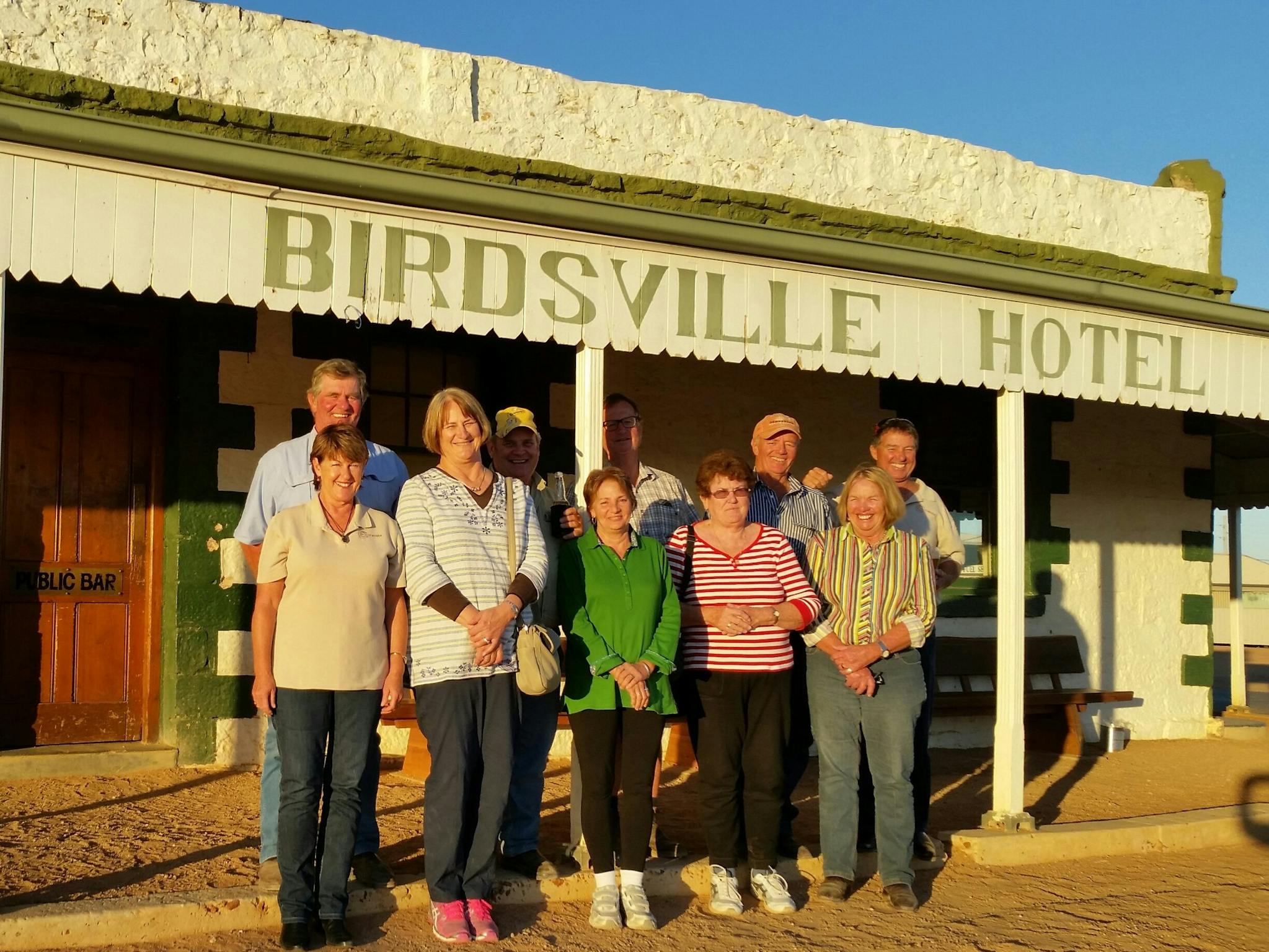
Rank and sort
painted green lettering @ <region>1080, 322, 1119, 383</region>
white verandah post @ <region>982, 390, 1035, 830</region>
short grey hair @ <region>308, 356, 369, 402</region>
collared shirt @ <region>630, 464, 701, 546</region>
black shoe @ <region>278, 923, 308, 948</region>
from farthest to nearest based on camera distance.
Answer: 1. painted green lettering @ <region>1080, 322, 1119, 383</region>
2. white verandah post @ <region>982, 390, 1035, 830</region>
3. collared shirt @ <region>630, 464, 701, 546</region>
4. short grey hair @ <region>308, 356, 369, 402</region>
5. black shoe @ <region>278, 923, 308, 948</region>

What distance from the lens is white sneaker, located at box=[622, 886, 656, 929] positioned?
458cm

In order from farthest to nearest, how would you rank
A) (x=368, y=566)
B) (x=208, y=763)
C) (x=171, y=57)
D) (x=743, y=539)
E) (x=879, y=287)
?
(x=208, y=763) → (x=171, y=57) → (x=879, y=287) → (x=743, y=539) → (x=368, y=566)

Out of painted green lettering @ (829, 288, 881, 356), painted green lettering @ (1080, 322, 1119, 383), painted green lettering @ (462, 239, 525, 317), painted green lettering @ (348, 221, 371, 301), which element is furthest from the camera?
painted green lettering @ (1080, 322, 1119, 383)

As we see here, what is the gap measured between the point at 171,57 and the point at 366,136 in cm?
98

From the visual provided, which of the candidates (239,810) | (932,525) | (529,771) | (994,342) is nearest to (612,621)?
(529,771)

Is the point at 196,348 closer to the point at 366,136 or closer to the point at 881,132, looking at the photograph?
the point at 366,136

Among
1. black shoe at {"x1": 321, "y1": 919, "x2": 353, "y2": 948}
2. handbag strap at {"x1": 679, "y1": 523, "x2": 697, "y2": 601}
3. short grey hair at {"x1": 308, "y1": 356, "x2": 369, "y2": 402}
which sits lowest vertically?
black shoe at {"x1": 321, "y1": 919, "x2": 353, "y2": 948}

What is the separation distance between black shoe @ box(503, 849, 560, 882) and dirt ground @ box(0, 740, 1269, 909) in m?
0.36

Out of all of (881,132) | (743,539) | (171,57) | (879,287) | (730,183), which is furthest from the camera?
(881,132)

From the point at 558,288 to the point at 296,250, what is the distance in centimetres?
101

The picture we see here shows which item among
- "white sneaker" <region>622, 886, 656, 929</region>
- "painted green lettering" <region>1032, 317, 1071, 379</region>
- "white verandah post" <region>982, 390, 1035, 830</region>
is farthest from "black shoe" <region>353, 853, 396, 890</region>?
"painted green lettering" <region>1032, 317, 1071, 379</region>

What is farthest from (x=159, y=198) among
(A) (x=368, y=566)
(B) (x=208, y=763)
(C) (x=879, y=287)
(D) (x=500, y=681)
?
(B) (x=208, y=763)

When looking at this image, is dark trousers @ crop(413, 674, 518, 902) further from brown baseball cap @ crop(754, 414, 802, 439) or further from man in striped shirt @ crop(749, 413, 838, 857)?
brown baseball cap @ crop(754, 414, 802, 439)

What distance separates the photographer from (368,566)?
422 cm
